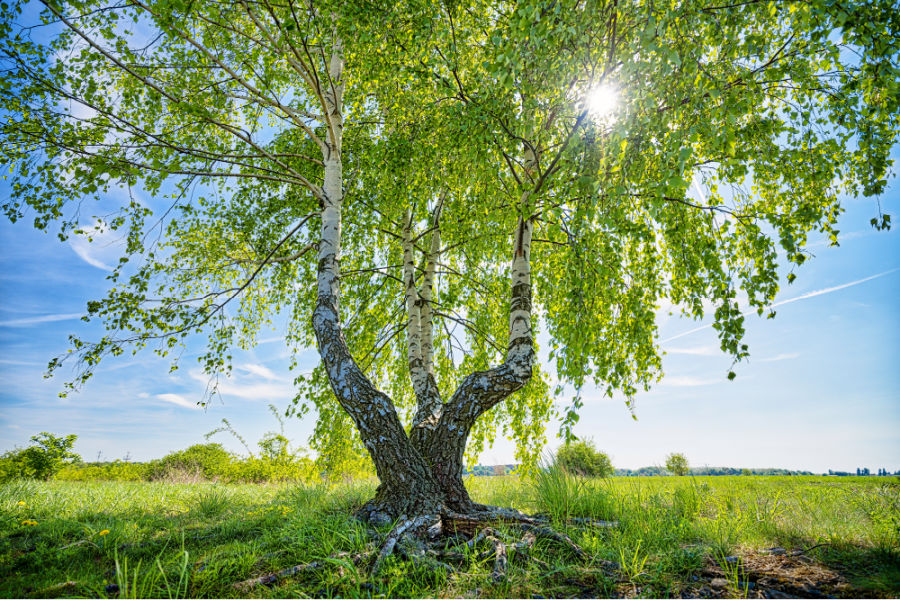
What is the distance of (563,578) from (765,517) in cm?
262

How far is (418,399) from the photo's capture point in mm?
5492

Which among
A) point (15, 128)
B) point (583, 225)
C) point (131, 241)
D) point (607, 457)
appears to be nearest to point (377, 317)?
point (131, 241)

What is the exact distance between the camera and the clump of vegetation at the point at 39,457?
29.1 feet

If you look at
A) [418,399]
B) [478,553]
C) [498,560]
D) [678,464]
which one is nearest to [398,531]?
[478,553]

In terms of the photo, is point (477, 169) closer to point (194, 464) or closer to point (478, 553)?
point (478, 553)

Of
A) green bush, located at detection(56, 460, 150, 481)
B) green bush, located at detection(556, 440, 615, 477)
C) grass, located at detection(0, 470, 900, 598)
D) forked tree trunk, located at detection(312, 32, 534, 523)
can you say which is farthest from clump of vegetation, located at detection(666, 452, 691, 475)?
green bush, located at detection(56, 460, 150, 481)

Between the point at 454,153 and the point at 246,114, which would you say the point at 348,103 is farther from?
the point at 454,153

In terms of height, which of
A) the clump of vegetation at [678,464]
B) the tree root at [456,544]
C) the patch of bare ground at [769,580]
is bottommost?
the clump of vegetation at [678,464]

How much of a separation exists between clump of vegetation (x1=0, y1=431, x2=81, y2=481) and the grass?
16.0ft

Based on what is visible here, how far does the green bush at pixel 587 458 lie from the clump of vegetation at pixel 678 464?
14.4 feet

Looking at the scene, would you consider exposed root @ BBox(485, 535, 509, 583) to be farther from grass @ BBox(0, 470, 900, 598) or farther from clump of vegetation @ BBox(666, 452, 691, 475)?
clump of vegetation @ BBox(666, 452, 691, 475)

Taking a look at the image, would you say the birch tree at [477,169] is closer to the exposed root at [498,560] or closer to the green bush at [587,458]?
the exposed root at [498,560]


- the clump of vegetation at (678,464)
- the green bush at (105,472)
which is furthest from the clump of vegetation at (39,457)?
the clump of vegetation at (678,464)

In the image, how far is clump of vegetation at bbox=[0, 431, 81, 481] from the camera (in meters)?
8.86
